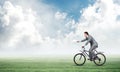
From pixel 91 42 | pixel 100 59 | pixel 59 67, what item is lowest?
pixel 59 67

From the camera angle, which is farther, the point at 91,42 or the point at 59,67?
the point at 91,42

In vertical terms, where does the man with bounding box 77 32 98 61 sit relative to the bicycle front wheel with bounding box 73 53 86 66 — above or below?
above

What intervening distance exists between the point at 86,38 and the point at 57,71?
13.0 feet

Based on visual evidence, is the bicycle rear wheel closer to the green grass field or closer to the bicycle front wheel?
the green grass field

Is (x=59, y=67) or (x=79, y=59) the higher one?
(x=79, y=59)

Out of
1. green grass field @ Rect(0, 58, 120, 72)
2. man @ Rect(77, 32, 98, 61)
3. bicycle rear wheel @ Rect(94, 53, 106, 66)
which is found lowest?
green grass field @ Rect(0, 58, 120, 72)

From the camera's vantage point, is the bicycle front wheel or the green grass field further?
the bicycle front wheel

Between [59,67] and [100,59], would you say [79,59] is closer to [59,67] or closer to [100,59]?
[100,59]

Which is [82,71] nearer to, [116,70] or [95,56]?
[116,70]

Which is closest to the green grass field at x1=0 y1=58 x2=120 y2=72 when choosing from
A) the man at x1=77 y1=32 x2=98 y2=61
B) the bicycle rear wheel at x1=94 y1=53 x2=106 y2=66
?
the bicycle rear wheel at x1=94 y1=53 x2=106 y2=66

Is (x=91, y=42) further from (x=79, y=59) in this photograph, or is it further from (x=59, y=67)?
(x=59, y=67)

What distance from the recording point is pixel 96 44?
2053cm

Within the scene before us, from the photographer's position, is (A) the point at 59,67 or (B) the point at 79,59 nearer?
(A) the point at 59,67

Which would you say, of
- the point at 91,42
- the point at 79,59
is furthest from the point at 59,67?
the point at 91,42
